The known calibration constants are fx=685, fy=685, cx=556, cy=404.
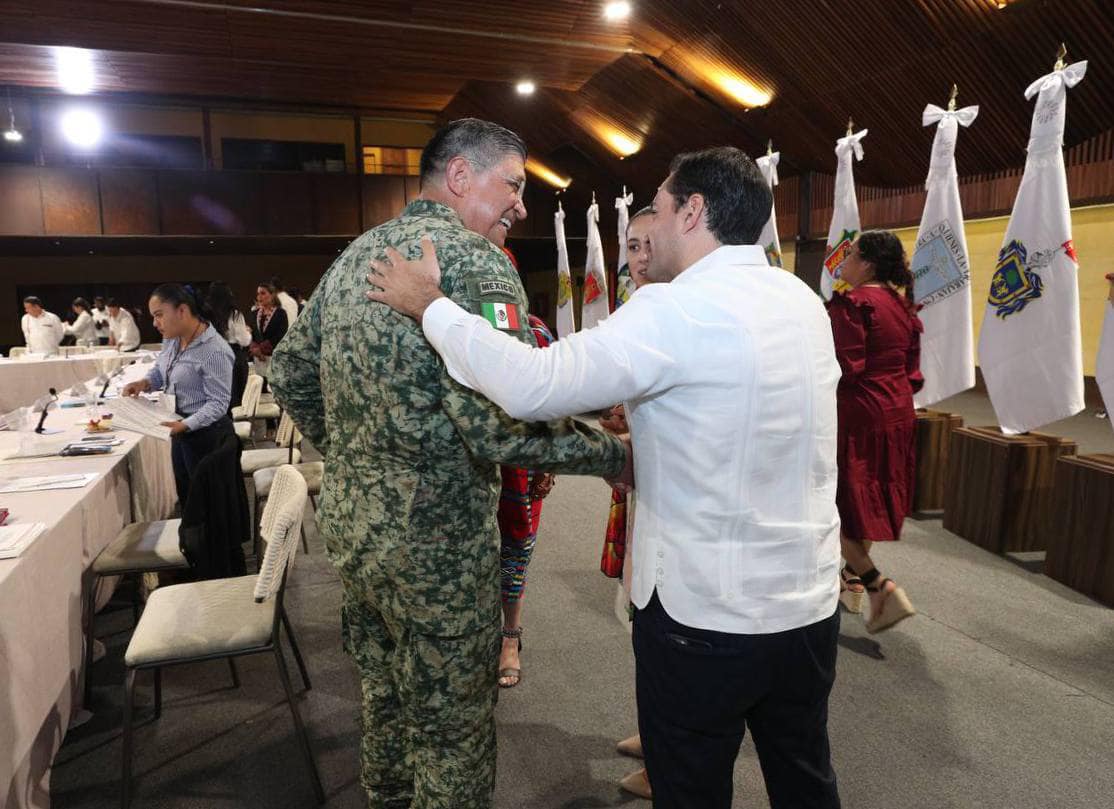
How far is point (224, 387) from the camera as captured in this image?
330cm

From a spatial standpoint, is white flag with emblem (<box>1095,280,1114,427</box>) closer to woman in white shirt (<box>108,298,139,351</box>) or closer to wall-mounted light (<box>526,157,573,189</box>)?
wall-mounted light (<box>526,157,573,189</box>)

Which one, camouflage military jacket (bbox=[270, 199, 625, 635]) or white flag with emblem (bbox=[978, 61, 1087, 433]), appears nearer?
camouflage military jacket (bbox=[270, 199, 625, 635])

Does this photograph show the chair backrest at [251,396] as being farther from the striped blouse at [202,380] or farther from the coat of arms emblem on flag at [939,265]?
the coat of arms emblem on flag at [939,265]

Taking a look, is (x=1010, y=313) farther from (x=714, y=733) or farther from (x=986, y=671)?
(x=714, y=733)

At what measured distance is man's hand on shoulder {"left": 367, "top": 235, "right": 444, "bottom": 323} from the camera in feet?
3.59

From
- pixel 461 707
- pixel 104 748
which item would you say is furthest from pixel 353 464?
pixel 104 748

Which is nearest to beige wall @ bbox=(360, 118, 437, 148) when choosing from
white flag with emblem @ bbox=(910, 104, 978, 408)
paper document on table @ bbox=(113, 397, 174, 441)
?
white flag with emblem @ bbox=(910, 104, 978, 408)

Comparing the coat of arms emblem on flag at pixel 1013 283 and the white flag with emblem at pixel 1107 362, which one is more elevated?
the coat of arms emblem on flag at pixel 1013 283

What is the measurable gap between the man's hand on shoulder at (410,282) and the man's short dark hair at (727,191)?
1.34ft

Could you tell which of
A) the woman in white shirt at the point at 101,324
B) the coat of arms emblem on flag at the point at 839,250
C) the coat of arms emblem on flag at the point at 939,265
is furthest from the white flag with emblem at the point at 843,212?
the woman in white shirt at the point at 101,324

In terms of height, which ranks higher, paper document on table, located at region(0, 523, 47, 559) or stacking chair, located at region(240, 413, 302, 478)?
paper document on table, located at region(0, 523, 47, 559)

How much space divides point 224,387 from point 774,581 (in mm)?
2998

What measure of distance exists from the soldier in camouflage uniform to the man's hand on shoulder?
53mm

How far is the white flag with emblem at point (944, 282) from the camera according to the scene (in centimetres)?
396
